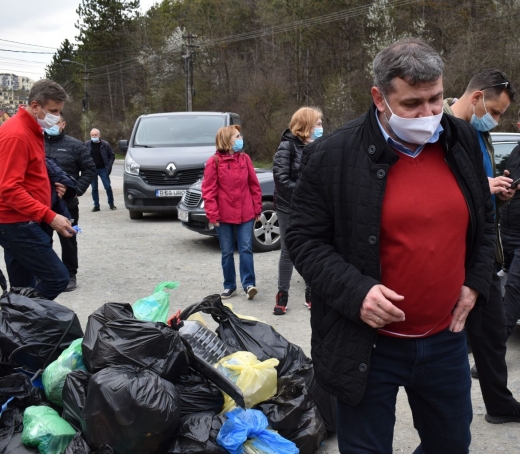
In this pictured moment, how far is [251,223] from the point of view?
6.83 meters

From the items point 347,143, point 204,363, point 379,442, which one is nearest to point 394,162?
point 347,143

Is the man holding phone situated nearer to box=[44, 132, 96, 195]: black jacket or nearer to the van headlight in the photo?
box=[44, 132, 96, 195]: black jacket

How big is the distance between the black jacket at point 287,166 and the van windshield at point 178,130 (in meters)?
6.33

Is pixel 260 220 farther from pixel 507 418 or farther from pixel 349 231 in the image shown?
pixel 349 231

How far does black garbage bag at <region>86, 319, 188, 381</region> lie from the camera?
331cm

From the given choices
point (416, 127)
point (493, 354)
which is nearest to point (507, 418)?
point (493, 354)

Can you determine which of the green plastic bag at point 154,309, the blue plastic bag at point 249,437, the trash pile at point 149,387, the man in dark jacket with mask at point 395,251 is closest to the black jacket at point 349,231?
the man in dark jacket with mask at point 395,251

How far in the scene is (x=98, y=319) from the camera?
149 inches

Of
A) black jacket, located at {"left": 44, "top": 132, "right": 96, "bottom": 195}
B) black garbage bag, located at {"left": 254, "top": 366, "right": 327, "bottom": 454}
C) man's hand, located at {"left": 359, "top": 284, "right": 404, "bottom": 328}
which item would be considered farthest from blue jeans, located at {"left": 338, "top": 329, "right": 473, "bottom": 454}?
black jacket, located at {"left": 44, "top": 132, "right": 96, "bottom": 195}

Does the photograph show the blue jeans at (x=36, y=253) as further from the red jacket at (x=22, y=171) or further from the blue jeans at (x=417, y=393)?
the blue jeans at (x=417, y=393)

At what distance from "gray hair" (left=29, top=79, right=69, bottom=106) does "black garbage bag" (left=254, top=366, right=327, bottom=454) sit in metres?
2.69

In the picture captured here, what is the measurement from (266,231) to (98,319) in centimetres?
534

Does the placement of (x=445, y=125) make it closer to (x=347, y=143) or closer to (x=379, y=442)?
(x=347, y=143)

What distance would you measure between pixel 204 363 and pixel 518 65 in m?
22.0
